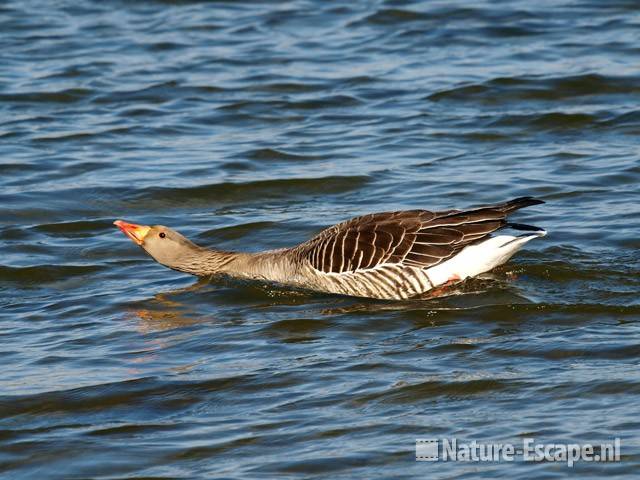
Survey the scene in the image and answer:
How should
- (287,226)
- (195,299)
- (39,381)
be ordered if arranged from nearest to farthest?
(39,381) < (195,299) < (287,226)

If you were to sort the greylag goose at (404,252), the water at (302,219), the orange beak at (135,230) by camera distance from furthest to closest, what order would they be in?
the orange beak at (135,230)
the greylag goose at (404,252)
the water at (302,219)

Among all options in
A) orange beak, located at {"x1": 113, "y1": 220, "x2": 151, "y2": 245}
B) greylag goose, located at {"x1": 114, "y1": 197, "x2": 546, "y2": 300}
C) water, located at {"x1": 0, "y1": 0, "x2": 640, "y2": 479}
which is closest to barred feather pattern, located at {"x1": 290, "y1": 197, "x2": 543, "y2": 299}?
greylag goose, located at {"x1": 114, "y1": 197, "x2": 546, "y2": 300}

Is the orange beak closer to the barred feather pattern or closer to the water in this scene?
the water

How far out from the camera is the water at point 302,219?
761 cm

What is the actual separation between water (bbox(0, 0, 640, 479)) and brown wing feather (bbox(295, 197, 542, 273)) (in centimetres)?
35

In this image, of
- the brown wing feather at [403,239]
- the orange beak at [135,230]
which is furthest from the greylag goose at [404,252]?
the orange beak at [135,230]

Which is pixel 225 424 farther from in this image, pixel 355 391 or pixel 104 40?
pixel 104 40

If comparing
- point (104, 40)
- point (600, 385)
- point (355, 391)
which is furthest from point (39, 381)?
point (104, 40)

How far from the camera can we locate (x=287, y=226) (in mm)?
12938

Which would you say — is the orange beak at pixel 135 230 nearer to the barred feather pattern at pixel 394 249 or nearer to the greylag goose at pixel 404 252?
the greylag goose at pixel 404 252

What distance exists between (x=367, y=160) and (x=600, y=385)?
7.23 metres

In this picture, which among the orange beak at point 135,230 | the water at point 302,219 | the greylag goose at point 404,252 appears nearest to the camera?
the water at point 302,219

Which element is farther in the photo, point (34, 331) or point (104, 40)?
point (104, 40)

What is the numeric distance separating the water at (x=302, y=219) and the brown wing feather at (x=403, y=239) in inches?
13.8
